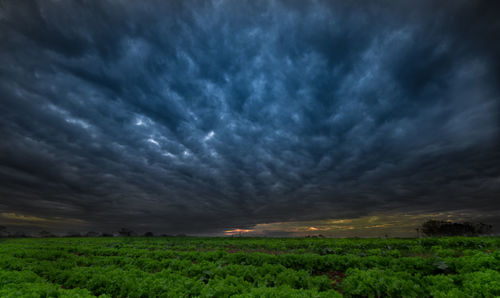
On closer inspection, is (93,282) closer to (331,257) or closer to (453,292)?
(331,257)

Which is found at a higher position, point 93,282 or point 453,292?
point 453,292

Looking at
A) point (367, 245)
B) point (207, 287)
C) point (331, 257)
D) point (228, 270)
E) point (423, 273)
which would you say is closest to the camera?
point (207, 287)

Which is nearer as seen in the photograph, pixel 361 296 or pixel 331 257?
pixel 361 296

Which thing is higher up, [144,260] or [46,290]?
[46,290]

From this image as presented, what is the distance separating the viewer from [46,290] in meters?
8.41

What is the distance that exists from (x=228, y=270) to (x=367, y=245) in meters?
20.3

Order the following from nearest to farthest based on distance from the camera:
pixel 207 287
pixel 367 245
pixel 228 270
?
pixel 207 287, pixel 228 270, pixel 367 245

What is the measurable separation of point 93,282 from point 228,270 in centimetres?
773

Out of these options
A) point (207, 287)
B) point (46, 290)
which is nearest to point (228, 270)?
point (207, 287)

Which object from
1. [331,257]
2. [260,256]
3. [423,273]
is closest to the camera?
[423,273]

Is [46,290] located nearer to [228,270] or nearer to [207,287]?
[207,287]

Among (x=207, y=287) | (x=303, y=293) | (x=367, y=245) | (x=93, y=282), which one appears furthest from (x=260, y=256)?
(x=367, y=245)

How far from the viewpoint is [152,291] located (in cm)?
1005

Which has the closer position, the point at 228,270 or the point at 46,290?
the point at 46,290
